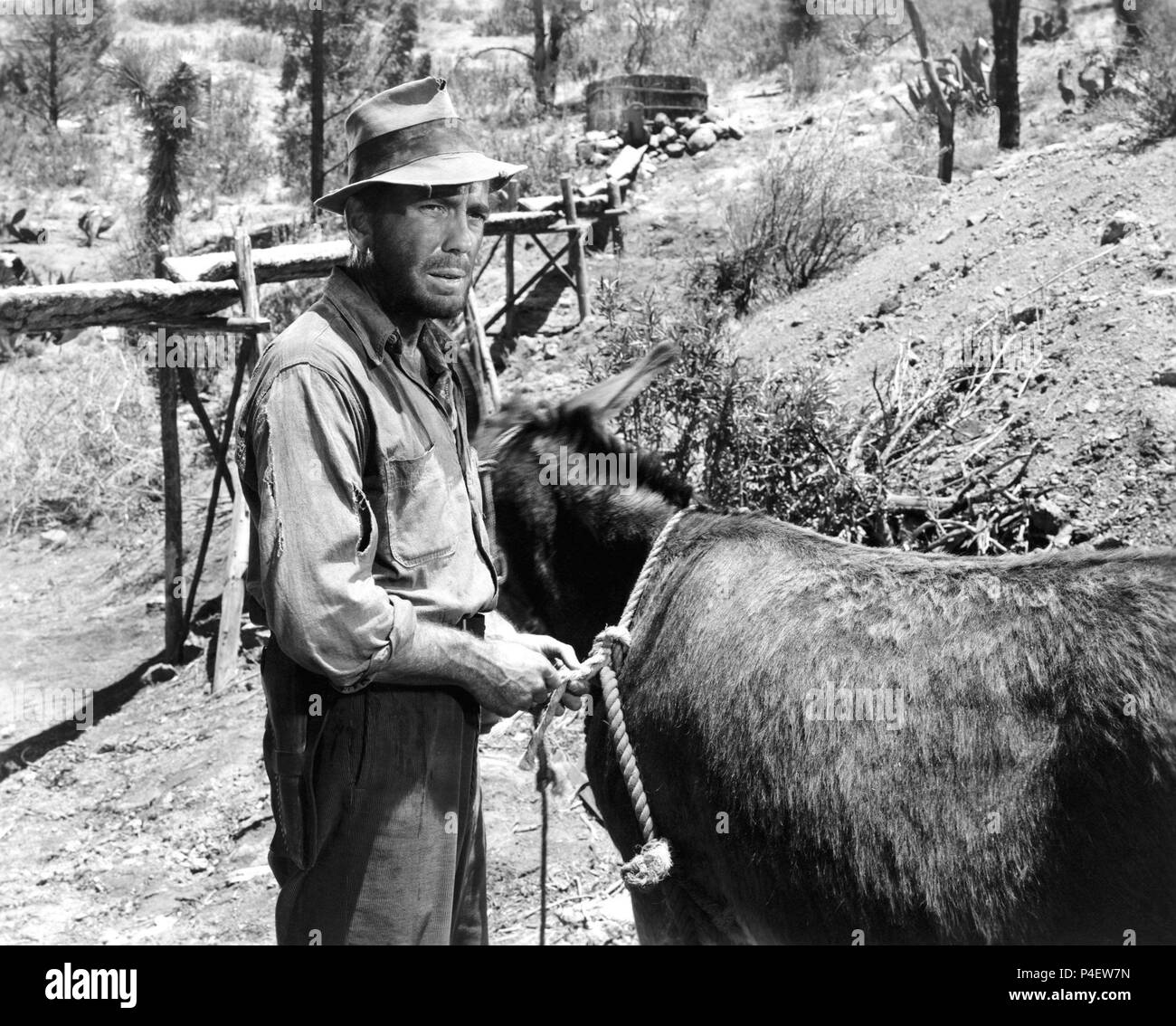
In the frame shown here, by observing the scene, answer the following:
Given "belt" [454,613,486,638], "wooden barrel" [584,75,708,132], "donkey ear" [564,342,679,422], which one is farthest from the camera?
"wooden barrel" [584,75,708,132]

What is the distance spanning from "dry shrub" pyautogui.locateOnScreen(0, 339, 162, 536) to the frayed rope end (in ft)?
30.4

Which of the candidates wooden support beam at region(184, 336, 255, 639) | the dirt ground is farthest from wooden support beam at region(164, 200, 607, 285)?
the dirt ground

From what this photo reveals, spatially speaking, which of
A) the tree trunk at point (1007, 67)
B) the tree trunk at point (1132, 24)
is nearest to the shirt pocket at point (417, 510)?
the tree trunk at point (1007, 67)

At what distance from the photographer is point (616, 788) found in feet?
9.82

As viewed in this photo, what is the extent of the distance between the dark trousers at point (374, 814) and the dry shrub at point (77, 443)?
9325mm

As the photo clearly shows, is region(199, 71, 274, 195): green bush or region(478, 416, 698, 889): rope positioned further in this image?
region(199, 71, 274, 195): green bush

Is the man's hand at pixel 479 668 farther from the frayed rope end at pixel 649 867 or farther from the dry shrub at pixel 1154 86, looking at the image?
the dry shrub at pixel 1154 86

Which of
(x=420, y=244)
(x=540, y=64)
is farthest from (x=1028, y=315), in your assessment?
(x=540, y=64)

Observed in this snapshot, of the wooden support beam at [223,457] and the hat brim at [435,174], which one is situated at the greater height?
the hat brim at [435,174]

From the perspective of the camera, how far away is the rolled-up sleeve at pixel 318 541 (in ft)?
6.76

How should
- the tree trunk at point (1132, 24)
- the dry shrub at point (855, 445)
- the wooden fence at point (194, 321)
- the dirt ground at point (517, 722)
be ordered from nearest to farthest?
the dirt ground at point (517, 722) < the dry shrub at point (855, 445) < the wooden fence at point (194, 321) < the tree trunk at point (1132, 24)

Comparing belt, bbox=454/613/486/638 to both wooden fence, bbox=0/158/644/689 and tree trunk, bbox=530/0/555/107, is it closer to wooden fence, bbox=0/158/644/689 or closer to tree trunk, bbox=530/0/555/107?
wooden fence, bbox=0/158/644/689

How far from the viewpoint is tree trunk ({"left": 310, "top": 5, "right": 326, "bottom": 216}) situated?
1512 centimetres

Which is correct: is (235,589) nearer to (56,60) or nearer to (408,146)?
(408,146)
